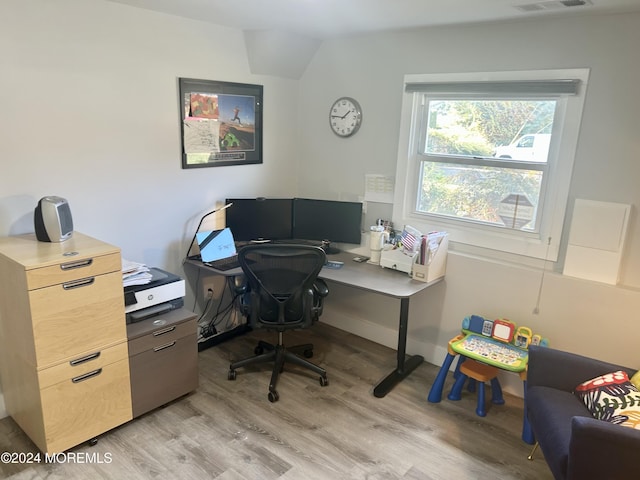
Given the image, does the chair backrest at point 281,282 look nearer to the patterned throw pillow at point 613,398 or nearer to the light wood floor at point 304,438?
the light wood floor at point 304,438

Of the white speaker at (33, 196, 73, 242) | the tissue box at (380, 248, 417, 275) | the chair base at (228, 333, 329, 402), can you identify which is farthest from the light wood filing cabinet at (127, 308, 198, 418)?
the tissue box at (380, 248, 417, 275)

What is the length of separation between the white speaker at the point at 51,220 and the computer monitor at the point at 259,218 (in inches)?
48.6

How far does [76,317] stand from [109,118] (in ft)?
3.93

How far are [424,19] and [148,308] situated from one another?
2.36 m

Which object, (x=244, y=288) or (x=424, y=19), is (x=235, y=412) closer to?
(x=244, y=288)

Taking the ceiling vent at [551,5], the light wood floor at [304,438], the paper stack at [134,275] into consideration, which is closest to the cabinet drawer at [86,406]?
the light wood floor at [304,438]

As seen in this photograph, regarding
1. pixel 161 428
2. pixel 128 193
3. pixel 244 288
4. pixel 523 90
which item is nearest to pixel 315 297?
pixel 244 288

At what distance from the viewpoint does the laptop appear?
10.2 ft

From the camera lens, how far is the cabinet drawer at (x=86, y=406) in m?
2.22

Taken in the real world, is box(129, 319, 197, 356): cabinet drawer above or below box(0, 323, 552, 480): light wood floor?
above

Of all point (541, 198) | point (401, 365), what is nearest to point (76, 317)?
point (401, 365)

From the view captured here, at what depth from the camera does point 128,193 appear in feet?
9.48

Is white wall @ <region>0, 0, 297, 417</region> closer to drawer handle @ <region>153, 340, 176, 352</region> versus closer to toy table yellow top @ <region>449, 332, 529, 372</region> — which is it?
drawer handle @ <region>153, 340, 176, 352</region>

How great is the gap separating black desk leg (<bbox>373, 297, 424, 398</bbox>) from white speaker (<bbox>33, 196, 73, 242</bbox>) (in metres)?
1.93
